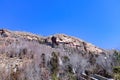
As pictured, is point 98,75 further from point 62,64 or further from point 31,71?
point 31,71

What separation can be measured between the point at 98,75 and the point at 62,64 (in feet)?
9.55

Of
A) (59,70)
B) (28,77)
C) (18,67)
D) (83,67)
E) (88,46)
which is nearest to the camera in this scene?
(28,77)

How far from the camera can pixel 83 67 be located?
891 inches

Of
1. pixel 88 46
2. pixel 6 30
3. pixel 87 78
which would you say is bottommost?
pixel 87 78

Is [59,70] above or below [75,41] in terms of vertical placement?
below

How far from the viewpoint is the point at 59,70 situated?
21.2 metres

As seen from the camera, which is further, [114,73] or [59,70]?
[114,73]

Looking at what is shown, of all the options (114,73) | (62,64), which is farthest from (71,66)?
(114,73)

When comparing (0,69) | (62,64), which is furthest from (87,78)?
(0,69)

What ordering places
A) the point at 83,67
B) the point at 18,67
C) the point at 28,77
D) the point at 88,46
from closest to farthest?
the point at 28,77, the point at 18,67, the point at 83,67, the point at 88,46

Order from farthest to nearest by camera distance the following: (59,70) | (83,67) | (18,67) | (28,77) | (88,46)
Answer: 1. (88,46)
2. (83,67)
3. (59,70)
4. (18,67)
5. (28,77)

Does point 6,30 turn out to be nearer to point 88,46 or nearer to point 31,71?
point 88,46

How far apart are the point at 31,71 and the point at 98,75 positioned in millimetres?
5649

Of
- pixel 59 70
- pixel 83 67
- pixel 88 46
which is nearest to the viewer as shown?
pixel 59 70
